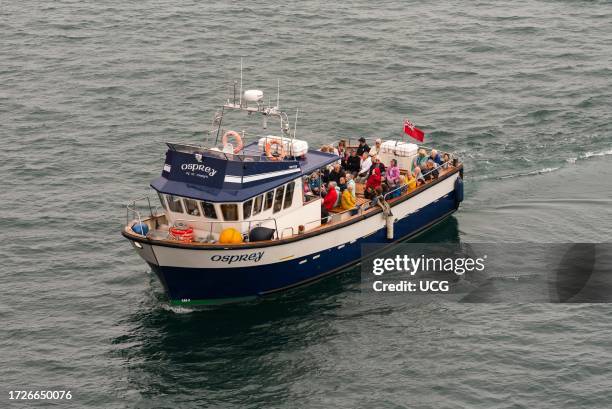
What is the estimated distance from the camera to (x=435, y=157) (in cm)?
5022

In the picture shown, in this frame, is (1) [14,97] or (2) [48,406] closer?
(2) [48,406]

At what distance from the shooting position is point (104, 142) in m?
59.7

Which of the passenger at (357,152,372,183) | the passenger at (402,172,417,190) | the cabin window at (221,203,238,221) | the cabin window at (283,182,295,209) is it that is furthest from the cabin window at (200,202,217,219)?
the passenger at (402,172,417,190)

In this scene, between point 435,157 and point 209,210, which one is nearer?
point 209,210

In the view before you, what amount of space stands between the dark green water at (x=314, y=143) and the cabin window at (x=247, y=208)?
378 centimetres

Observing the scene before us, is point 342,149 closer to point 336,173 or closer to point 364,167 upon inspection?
point 364,167

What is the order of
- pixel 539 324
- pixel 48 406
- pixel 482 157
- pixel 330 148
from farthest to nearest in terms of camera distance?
pixel 482 157 < pixel 330 148 < pixel 539 324 < pixel 48 406

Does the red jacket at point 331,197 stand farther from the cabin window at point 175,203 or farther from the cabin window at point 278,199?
the cabin window at point 175,203

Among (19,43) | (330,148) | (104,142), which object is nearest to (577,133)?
(330,148)

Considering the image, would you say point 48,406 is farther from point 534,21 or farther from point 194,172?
point 534,21

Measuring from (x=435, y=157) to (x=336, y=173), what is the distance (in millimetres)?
5706

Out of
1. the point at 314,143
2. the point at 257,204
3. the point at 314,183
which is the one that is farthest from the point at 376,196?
the point at 314,143

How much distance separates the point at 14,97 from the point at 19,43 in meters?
10.5

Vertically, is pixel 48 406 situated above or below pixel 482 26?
below
